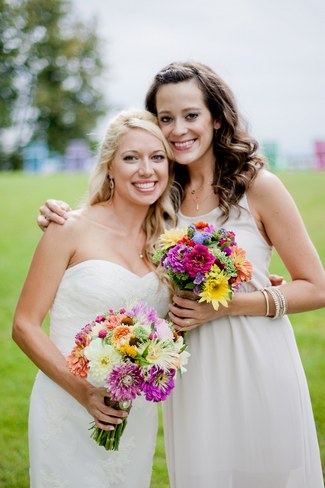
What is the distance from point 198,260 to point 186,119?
1.31 m

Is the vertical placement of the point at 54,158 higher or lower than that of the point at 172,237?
lower

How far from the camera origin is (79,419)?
14.3 feet

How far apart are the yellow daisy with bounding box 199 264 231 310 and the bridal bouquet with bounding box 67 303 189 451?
0.94 feet

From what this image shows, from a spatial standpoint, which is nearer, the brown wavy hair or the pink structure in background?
the brown wavy hair

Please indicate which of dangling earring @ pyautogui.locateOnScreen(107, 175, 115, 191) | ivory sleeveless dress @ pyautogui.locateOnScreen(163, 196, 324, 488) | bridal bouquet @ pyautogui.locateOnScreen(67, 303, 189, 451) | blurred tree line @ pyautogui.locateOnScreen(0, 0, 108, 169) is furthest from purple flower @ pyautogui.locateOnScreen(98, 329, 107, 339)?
blurred tree line @ pyautogui.locateOnScreen(0, 0, 108, 169)

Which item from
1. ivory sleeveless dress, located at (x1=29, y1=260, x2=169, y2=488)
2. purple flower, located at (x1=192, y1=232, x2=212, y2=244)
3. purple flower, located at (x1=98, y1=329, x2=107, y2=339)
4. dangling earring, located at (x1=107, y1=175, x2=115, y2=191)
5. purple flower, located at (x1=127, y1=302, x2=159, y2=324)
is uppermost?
dangling earring, located at (x1=107, y1=175, x2=115, y2=191)

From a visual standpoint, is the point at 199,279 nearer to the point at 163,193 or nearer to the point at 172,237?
the point at 172,237

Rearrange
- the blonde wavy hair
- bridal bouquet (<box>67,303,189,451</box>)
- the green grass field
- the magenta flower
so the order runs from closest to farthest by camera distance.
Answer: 1. bridal bouquet (<box>67,303,189,451</box>)
2. the magenta flower
3. the blonde wavy hair
4. the green grass field

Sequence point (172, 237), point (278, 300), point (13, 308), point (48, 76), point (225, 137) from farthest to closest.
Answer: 1. point (48, 76)
2. point (13, 308)
3. point (225, 137)
4. point (278, 300)
5. point (172, 237)

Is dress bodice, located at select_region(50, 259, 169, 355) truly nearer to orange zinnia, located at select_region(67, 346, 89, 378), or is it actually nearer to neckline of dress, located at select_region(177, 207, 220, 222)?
neckline of dress, located at select_region(177, 207, 220, 222)

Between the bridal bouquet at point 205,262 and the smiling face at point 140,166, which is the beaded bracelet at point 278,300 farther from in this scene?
the smiling face at point 140,166

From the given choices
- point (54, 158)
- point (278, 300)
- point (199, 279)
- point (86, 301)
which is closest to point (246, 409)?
point (278, 300)

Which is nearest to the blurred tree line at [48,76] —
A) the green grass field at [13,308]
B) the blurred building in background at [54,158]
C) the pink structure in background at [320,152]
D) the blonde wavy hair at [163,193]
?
the blurred building in background at [54,158]

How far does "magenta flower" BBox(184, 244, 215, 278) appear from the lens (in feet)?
11.8
